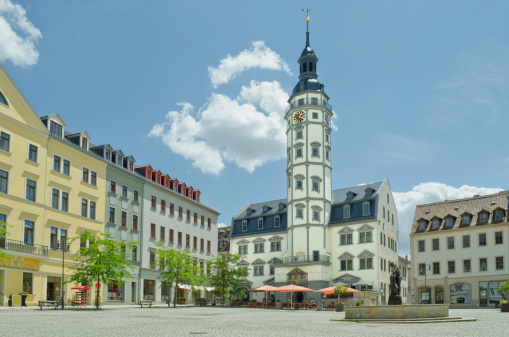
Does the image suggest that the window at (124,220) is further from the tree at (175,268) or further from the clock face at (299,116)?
the clock face at (299,116)

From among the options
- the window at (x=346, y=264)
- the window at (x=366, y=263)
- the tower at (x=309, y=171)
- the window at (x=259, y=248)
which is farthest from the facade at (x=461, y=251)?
the window at (x=259, y=248)

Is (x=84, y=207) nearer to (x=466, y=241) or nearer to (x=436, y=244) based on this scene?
(x=436, y=244)

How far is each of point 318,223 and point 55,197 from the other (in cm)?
3738

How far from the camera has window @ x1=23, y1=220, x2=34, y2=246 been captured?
1706 inches

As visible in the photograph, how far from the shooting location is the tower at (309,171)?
74250 mm

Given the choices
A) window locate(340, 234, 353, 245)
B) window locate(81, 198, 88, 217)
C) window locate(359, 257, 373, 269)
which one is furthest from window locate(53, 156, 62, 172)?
window locate(359, 257, 373, 269)

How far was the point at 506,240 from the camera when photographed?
65125 millimetres

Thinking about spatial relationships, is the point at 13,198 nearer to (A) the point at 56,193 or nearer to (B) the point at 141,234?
(A) the point at 56,193

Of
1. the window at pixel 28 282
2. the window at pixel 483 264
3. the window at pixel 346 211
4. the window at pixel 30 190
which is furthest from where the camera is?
the window at pixel 346 211

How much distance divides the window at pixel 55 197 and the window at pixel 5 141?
5.97 meters

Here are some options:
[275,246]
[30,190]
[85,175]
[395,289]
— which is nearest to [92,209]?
[85,175]

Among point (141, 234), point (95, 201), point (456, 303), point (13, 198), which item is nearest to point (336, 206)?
point (456, 303)

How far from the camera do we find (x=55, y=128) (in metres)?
48.6

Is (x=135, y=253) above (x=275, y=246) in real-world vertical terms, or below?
below
